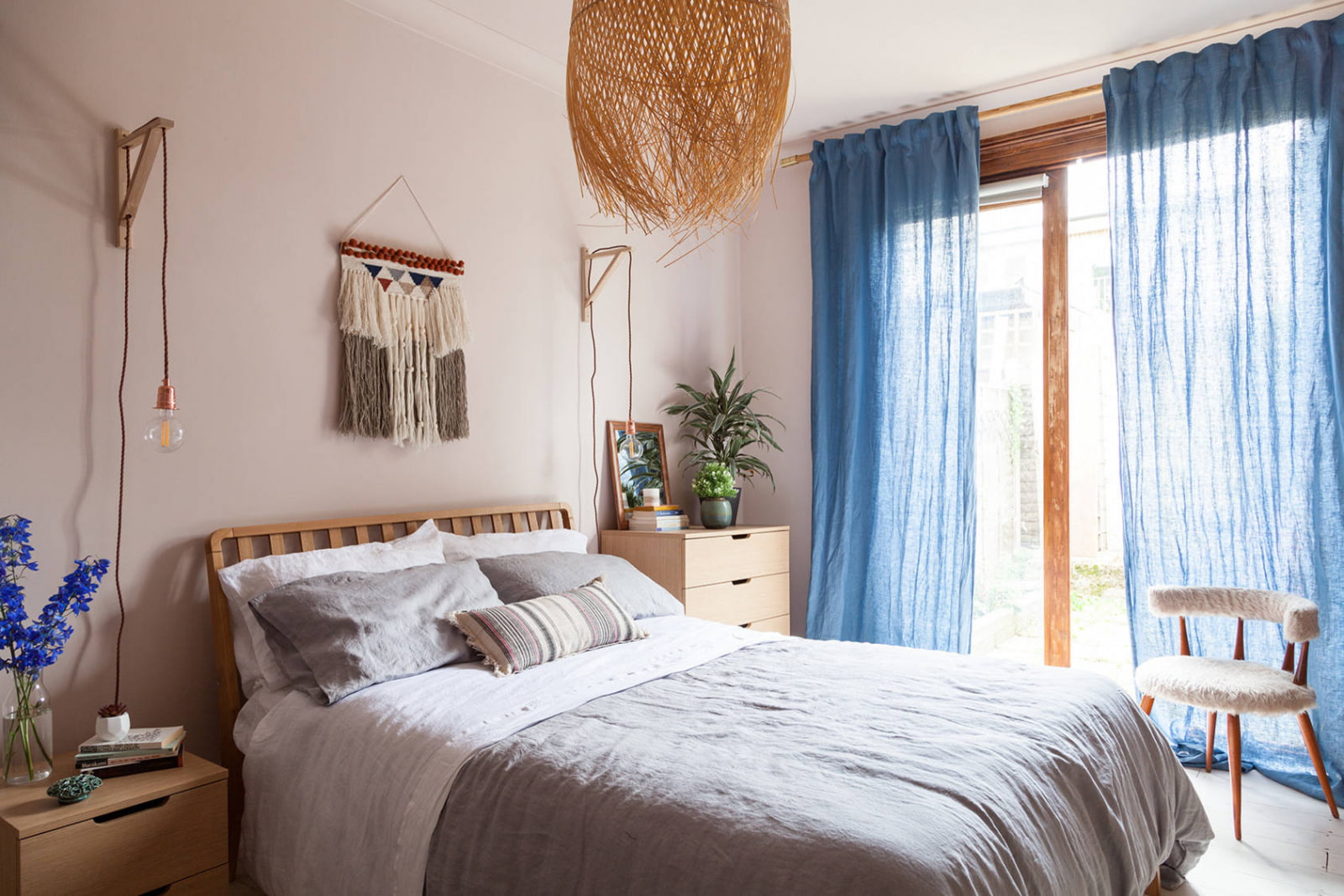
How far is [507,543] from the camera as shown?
2.94 m

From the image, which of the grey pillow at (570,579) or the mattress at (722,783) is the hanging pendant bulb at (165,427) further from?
the grey pillow at (570,579)

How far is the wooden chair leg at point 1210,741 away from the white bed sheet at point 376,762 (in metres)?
1.90

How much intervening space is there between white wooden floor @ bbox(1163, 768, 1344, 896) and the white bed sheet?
5.16 ft

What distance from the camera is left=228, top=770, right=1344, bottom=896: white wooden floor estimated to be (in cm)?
226

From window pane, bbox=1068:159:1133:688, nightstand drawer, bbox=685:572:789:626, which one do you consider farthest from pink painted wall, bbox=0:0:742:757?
window pane, bbox=1068:159:1133:688

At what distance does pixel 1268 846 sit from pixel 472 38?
142 inches

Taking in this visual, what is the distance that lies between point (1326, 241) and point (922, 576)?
6.12 feet

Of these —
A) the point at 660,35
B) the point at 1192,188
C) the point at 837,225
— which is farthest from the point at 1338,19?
the point at 660,35

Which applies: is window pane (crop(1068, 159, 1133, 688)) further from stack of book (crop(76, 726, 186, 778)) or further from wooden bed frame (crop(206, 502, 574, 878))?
stack of book (crop(76, 726, 186, 778))

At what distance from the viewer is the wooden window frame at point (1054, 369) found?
368 centimetres

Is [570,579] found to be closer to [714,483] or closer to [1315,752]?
[714,483]

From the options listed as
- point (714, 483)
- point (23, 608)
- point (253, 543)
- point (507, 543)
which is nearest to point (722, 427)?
point (714, 483)

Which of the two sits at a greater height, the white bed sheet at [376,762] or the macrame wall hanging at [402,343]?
the macrame wall hanging at [402,343]

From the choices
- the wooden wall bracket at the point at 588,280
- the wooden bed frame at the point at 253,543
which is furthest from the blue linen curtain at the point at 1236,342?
the wooden bed frame at the point at 253,543
